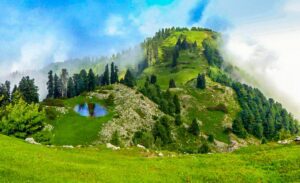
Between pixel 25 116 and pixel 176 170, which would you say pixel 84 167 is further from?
pixel 25 116

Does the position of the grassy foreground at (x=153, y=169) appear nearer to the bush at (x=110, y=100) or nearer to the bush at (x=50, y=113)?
the bush at (x=50, y=113)

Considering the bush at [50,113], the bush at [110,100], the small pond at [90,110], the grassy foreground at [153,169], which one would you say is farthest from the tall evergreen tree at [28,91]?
the grassy foreground at [153,169]

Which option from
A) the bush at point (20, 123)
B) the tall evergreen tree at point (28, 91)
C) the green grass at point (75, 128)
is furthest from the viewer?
the tall evergreen tree at point (28, 91)

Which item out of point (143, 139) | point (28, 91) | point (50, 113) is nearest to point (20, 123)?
point (50, 113)

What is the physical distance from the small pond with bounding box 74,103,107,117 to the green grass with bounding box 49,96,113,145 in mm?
2744

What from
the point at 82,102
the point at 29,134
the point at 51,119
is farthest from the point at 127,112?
the point at 29,134

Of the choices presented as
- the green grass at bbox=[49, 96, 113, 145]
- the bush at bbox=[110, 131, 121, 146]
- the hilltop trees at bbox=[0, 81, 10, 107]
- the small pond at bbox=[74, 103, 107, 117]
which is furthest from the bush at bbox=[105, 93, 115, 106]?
the hilltop trees at bbox=[0, 81, 10, 107]

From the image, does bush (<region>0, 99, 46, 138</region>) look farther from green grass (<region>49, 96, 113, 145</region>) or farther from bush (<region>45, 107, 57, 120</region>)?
bush (<region>45, 107, 57, 120</region>)

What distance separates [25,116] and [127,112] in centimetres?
9261

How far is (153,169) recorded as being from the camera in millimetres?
41219

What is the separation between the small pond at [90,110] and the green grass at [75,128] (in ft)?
9.00

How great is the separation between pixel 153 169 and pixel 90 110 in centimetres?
14478

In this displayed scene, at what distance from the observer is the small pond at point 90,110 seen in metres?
177

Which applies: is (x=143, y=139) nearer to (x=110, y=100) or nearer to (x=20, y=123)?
(x=110, y=100)
